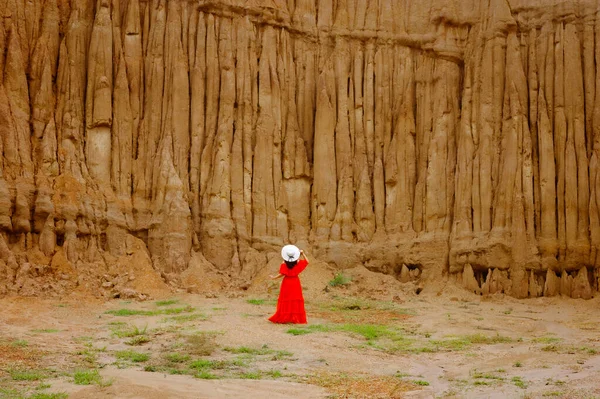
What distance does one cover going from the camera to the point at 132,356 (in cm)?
1342

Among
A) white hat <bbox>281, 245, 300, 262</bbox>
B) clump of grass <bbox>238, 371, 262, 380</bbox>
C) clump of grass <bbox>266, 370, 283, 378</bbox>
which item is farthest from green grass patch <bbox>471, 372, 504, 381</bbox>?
white hat <bbox>281, 245, 300, 262</bbox>

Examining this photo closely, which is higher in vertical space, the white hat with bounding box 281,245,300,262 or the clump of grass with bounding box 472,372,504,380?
the white hat with bounding box 281,245,300,262

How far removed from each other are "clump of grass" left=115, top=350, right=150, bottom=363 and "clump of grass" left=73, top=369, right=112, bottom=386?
1.64 metres

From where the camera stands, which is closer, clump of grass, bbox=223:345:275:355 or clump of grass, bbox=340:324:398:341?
clump of grass, bbox=223:345:275:355

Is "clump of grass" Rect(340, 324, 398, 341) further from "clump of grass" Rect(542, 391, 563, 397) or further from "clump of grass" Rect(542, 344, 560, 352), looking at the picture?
"clump of grass" Rect(542, 391, 563, 397)

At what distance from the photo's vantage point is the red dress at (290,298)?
57.4 feet

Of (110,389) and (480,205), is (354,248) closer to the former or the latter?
(480,205)

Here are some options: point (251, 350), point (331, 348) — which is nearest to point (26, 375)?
point (251, 350)

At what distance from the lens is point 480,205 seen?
26.5 meters

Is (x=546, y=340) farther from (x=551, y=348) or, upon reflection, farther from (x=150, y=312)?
(x=150, y=312)

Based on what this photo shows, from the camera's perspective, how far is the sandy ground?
36.2ft

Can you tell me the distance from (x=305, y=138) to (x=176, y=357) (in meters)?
17.1

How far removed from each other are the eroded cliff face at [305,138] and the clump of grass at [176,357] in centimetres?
1013

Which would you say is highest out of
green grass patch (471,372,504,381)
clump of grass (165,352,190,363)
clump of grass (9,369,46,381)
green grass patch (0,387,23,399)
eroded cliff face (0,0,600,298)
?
eroded cliff face (0,0,600,298)
